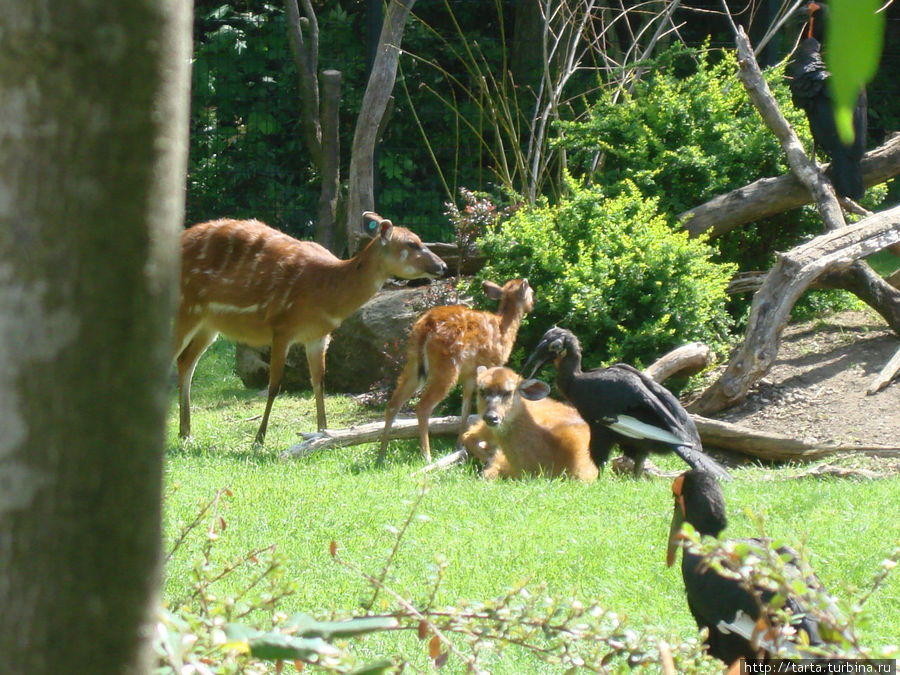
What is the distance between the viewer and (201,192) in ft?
50.1

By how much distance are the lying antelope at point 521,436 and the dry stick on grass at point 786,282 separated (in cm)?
138

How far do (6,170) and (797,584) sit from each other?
144 cm

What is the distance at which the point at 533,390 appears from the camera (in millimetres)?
7781

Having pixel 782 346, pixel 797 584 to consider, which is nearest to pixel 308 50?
pixel 782 346

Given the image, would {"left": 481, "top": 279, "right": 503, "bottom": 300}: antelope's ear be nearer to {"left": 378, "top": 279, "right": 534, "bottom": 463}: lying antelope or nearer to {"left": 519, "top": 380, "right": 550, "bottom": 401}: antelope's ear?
{"left": 378, "top": 279, "right": 534, "bottom": 463}: lying antelope

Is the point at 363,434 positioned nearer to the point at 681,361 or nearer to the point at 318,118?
the point at 681,361

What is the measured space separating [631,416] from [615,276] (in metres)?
2.13

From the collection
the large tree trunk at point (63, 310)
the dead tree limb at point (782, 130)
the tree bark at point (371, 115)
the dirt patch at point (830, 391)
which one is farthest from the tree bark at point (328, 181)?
the large tree trunk at point (63, 310)

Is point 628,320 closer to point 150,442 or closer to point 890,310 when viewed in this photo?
point 890,310

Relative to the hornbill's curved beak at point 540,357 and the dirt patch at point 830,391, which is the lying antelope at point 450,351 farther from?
the dirt patch at point 830,391

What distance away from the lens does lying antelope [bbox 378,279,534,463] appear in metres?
8.32

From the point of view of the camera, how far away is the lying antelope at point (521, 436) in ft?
24.9

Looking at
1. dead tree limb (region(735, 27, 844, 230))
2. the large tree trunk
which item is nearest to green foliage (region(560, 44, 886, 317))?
dead tree limb (region(735, 27, 844, 230))

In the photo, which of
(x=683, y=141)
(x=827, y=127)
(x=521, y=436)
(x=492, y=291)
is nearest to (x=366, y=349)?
(x=492, y=291)
